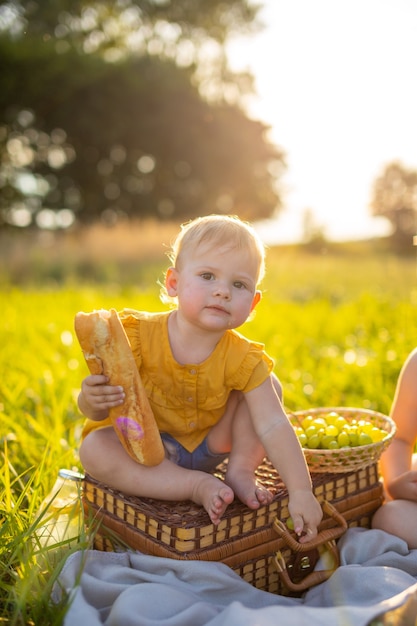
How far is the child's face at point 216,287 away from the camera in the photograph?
78.1 inches

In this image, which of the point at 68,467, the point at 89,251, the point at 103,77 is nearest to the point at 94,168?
the point at 103,77

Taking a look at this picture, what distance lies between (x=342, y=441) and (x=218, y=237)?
825 mm

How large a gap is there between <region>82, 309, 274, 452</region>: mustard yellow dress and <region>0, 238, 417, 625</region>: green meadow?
40 cm

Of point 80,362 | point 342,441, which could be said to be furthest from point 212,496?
point 80,362

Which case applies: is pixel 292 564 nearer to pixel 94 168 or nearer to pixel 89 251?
pixel 89 251

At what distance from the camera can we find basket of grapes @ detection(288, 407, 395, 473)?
2124mm

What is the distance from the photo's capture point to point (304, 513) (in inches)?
75.9

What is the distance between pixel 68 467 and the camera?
103 inches

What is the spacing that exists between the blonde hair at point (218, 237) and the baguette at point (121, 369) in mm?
315

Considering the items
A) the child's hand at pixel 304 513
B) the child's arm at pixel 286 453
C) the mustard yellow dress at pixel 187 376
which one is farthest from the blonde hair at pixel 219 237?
the child's hand at pixel 304 513

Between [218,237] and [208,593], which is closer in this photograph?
[208,593]

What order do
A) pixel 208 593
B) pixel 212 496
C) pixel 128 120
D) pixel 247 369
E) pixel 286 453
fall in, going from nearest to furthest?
pixel 208 593
pixel 212 496
pixel 286 453
pixel 247 369
pixel 128 120

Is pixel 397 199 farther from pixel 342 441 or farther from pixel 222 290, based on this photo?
pixel 222 290

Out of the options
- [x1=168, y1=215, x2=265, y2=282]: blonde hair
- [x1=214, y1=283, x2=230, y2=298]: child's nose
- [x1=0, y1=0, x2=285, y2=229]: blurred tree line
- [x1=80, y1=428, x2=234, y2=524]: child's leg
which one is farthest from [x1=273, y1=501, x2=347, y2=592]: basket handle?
[x1=0, y1=0, x2=285, y2=229]: blurred tree line
